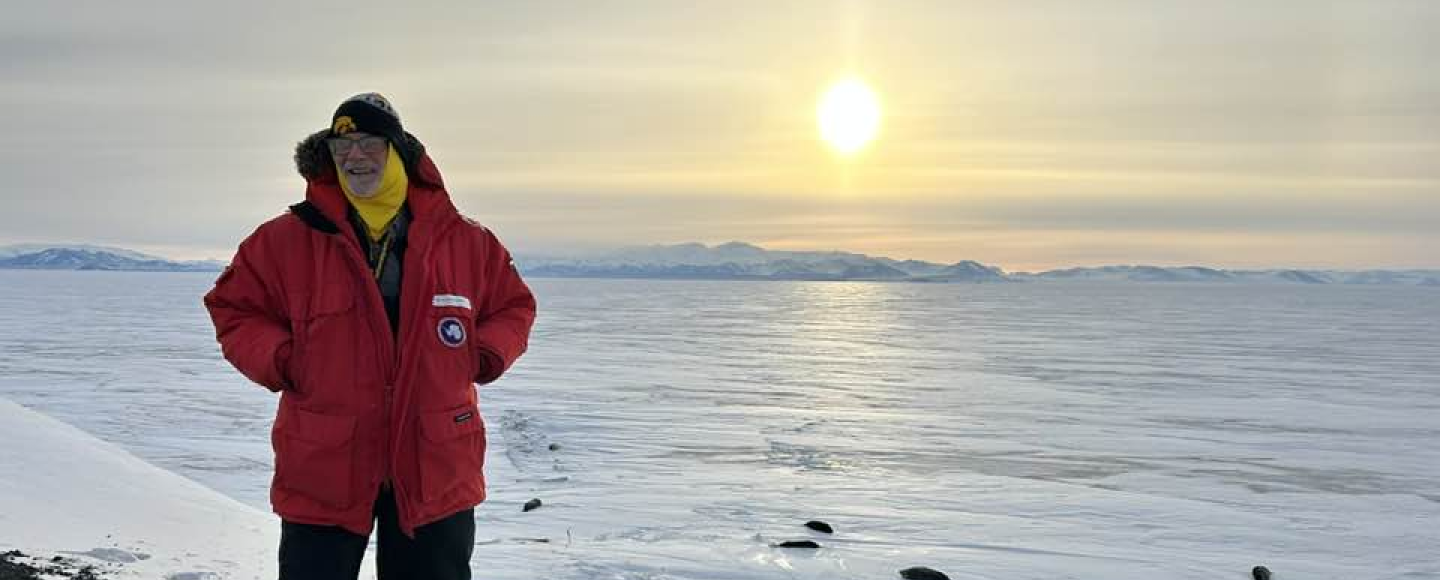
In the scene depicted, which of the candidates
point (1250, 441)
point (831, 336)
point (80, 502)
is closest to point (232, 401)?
point (80, 502)

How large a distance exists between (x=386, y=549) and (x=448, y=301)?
2.14 ft

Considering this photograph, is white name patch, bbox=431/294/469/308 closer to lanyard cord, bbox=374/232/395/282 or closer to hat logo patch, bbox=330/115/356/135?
lanyard cord, bbox=374/232/395/282

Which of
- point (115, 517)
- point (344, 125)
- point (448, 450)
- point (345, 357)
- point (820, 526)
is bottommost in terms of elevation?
point (115, 517)

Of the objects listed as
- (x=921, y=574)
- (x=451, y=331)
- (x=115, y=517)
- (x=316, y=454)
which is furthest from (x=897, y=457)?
(x=316, y=454)

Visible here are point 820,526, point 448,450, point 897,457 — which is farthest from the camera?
point 897,457

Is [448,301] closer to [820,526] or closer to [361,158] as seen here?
[361,158]

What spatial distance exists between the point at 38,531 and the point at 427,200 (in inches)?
124

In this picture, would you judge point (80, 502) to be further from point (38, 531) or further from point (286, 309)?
point (286, 309)

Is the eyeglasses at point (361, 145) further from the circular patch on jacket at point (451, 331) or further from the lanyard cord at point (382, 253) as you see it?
the circular patch on jacket at point (451, 331)

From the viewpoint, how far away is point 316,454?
2.81 m

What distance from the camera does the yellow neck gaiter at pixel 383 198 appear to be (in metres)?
2.90

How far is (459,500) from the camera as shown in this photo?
2967 millimetres

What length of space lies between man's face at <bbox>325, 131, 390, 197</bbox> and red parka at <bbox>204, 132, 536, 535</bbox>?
8 centimetres

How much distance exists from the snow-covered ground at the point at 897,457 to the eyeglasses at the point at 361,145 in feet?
10.2
